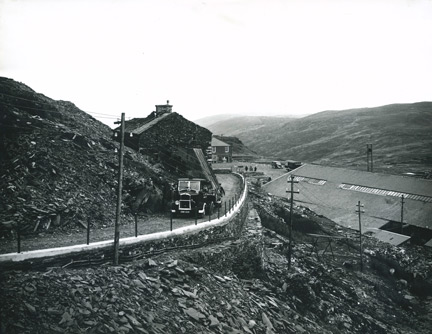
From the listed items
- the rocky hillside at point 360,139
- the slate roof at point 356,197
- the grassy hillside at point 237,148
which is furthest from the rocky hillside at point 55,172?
the grassy hillside at point 237,148

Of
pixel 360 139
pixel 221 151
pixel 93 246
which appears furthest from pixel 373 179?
pixel 360 139

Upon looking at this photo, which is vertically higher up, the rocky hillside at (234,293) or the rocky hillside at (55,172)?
the rocky hillside at (55,172)

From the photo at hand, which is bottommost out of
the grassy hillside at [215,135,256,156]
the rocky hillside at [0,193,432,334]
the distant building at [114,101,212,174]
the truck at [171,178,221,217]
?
the rocky hillside at [0,193,432,334]

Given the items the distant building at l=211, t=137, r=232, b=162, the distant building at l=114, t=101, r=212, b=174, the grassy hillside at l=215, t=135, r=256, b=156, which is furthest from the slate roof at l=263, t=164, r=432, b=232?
the grassy hillside at l=215, t=135, r=256, b=156

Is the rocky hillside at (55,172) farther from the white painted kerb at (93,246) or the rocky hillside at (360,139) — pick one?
the rocky hillside at (360,139)

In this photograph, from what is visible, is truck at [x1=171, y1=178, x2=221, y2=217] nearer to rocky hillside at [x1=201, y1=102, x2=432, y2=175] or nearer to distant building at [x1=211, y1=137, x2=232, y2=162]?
distant building at [x1=211, y1=137, x2=232, y2=162]

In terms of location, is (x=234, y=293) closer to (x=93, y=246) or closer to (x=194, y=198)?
(x=93, y=246)

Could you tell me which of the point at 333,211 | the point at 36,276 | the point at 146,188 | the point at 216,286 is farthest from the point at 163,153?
the point at 333,211

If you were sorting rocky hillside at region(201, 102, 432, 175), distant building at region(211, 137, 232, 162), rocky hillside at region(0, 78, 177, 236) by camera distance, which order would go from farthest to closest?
rocky hillside at region(201, 102, 432, 175) < distant building at region(211, 137, 232, 162) < rocky hillside at region(0, 78, 177, 236)
